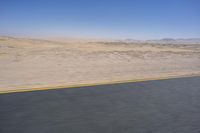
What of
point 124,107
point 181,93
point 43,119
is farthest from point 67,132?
point 181,93

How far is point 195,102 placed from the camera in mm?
5348

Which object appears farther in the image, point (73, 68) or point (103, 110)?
point (73, 68)

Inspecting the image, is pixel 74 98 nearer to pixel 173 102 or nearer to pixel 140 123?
pixel 140 123

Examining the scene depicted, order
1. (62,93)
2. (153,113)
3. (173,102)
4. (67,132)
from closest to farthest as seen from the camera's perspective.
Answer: (67,132)
(153,113)
(173,102)
(62,93)

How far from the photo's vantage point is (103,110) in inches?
180

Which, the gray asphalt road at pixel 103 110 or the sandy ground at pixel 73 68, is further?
the sandy ground at pixel 73 68

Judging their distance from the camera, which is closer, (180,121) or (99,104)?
(180,121)

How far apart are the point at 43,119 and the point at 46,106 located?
0.76 meters

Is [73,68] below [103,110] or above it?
below

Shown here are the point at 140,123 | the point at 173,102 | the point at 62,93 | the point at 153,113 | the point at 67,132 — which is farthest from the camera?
the point at 62,93

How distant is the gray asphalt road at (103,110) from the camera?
12.1ft

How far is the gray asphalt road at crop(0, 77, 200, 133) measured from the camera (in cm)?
370

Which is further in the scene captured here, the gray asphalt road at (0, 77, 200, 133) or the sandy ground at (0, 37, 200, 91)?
the sandy ground at (0, 37, 200, 91)

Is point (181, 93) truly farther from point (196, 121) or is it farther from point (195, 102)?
point (196, 121)
